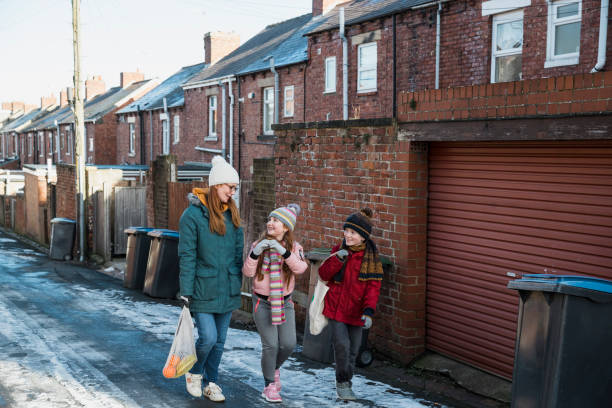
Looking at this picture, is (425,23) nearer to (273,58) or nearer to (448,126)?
(273,58)

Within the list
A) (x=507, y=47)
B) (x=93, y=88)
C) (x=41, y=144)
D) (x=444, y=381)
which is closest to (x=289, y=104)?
(x=507, y=47)

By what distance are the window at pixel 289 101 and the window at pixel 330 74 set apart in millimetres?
2077

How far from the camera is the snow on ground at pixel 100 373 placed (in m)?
5.63

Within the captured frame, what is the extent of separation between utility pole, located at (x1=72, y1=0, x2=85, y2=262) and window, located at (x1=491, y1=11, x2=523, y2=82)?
10.4 m

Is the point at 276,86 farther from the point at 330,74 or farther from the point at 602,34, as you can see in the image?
the point at 602,34

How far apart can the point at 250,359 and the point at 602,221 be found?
12.9 ft

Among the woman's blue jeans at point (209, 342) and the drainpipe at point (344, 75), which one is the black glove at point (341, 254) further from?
the drainpipe at point (344, 75)

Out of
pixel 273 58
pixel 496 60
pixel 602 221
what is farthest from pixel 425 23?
pixel 602 221

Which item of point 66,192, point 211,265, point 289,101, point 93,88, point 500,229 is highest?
point 93,88

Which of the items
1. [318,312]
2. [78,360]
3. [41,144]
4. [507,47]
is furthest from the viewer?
[41,144]

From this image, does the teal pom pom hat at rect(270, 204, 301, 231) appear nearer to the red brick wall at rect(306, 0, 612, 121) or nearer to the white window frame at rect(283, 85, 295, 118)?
the red brick wall at rect(306, 0, 612, 121)

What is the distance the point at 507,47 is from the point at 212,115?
1549cm

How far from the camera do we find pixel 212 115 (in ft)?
88.5

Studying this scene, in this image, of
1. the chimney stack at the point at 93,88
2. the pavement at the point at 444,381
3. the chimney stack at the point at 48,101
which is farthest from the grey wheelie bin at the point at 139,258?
the chimney stack at the point at 48,101
